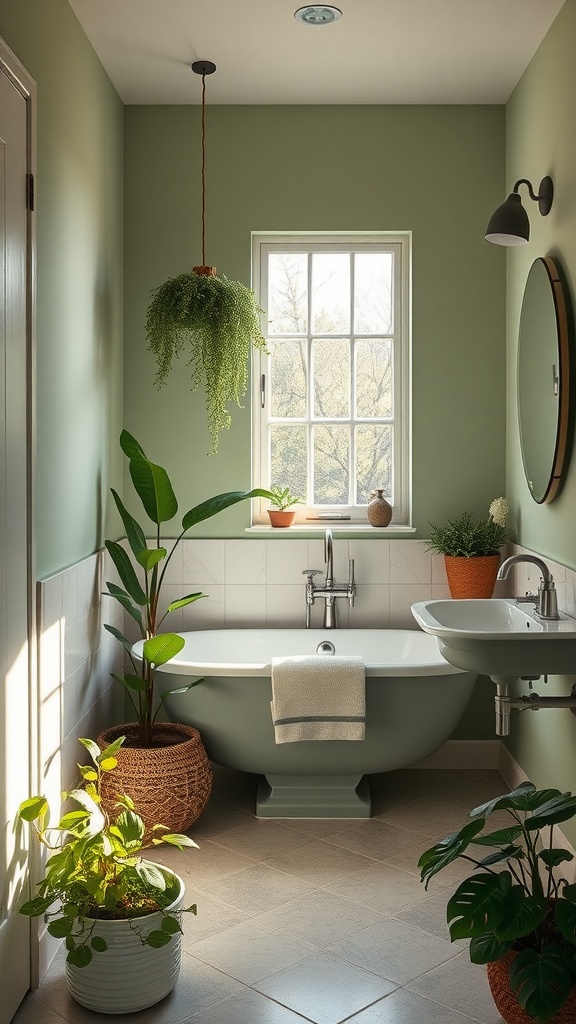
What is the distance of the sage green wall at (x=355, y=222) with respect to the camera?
4297mm

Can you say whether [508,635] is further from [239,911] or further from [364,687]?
[239,911]

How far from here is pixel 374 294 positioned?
14.6 feet

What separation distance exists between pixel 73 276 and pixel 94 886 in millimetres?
1948

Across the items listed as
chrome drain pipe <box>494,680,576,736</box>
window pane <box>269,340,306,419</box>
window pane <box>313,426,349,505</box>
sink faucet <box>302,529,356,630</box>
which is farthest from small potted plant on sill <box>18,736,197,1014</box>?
window pane <box>269,340,306,419</box>

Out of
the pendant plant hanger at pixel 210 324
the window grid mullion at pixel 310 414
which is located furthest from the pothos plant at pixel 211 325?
the window grid mullion at pixel 310 414

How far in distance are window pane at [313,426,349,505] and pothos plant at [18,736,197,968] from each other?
2.11m

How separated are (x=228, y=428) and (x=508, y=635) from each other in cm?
193

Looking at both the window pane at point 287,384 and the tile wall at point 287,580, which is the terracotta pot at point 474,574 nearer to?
the tile wall at point 287,580

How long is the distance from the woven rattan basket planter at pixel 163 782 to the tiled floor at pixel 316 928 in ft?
0.42

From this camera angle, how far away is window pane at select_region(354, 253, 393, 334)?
4453 millimetres

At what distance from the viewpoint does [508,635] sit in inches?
110

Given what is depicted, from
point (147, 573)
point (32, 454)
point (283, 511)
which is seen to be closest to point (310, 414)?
point (283, 511)

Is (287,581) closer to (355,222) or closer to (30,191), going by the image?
(355,222)

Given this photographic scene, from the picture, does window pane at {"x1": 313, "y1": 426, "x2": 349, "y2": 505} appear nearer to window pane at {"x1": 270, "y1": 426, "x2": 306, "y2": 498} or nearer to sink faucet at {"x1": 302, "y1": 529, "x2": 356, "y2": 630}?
window pane at {"x1": 270, "y1": 426, "x2": 306, "y2": 498}
